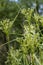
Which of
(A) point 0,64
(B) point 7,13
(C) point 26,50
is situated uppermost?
(C) point 26,50

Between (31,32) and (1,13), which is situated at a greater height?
(31,32)

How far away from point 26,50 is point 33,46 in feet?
0.11

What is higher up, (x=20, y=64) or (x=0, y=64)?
(x=20, y=64)

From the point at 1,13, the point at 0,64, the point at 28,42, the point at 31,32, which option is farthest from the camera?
the point at 1,13

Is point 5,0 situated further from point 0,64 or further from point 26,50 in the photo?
point 26,50

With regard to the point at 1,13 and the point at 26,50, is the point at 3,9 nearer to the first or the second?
the point at 1,13

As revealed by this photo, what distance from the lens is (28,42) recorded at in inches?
30.6

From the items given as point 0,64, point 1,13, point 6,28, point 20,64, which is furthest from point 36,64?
point 1,13

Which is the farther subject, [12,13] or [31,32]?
[12,13]

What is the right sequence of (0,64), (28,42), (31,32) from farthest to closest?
(0,64) < (31,32) < (28,42)

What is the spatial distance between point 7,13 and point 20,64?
2491 mm

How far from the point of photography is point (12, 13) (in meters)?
3.30

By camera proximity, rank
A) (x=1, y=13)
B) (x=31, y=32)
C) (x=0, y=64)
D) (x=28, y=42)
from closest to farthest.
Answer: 1. (x=28, y=42)
2. (x=31, y=32)
3. (x=0, y=64)
4. (x=1, y=13)

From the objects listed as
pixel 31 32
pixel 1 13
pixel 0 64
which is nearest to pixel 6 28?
pixel 31 32
